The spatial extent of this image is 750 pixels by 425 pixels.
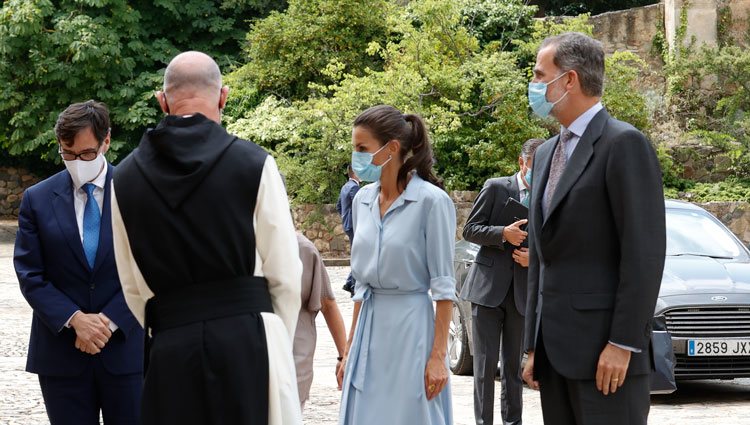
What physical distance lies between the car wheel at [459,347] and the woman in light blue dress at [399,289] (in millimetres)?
5209

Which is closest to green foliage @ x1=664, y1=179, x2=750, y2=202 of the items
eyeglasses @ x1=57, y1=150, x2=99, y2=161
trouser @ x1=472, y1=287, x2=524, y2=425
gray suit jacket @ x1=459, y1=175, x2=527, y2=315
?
gray suit jacket @ x1=459, y1=175, x2=527, y2=315

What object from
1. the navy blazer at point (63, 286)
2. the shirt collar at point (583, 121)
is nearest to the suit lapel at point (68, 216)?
the navy blazer at point (63, 286)

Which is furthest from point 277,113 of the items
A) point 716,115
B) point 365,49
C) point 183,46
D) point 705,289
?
point 705,289

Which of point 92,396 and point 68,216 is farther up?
point 68,216

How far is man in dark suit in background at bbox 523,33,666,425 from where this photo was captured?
461cm

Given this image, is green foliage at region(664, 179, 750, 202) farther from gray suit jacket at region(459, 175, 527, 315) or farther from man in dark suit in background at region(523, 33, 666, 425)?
man in dark suit in background at region(523, 33, 666, 425)

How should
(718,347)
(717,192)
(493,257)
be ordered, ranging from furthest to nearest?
(717,192) → (718,347) → (493,257)

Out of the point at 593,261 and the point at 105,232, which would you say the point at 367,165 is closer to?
the point at 105,232

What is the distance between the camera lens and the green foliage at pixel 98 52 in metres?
33.3

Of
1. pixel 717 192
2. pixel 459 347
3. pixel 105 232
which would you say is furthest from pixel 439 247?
pixel 717 192

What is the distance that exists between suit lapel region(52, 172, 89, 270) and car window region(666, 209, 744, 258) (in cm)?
649

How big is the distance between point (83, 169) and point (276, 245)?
1.81m

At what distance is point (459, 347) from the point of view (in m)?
11.2

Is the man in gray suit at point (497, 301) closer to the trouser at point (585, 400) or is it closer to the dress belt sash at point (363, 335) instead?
the dress belt sash at point (363, 335)
